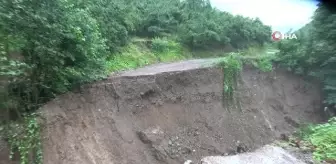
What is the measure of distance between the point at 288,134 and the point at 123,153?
354 inches

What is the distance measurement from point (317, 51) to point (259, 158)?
23.2 feet

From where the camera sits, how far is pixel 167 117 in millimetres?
14000

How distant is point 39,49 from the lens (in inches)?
364

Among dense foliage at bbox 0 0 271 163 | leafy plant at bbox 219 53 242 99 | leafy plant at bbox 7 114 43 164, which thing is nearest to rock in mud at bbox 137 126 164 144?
dense foliage at bbox 0 0 271 163

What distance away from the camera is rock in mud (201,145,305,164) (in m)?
13.3

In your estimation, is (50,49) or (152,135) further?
(152,135)

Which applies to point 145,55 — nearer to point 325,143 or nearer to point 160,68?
point 160,68

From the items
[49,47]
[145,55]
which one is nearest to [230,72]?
[145,55]

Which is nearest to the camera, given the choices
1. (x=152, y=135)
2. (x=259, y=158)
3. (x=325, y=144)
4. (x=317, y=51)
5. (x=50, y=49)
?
(x=50, y=49)

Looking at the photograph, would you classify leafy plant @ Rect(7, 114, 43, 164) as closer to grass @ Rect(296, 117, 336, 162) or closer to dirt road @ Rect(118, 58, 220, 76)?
dirt road @ Rect(118, 58, 220, 76)

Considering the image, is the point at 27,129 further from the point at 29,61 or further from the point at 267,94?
the point at 267,94

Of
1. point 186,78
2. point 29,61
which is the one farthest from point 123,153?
point 186,78

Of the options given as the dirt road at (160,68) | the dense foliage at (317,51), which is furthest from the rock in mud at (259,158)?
the dense foliage at (317,51)

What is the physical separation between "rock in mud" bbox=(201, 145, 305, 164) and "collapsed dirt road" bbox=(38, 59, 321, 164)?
1.68 ft
